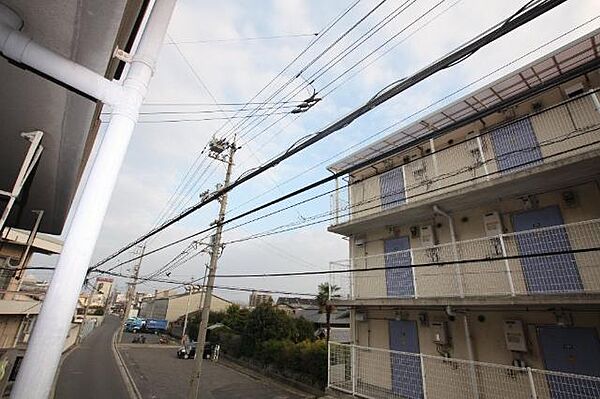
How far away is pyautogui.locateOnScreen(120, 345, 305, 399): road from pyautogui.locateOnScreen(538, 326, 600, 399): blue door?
9243 millimetres

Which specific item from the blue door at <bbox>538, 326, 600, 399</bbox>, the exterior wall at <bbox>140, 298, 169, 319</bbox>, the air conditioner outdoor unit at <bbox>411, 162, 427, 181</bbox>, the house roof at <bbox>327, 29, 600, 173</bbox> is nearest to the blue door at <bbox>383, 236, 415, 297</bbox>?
the air conditioner outdoor unit at <bbox>411, 162, 427, 181</bbox>

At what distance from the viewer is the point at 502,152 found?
8594 millimetres

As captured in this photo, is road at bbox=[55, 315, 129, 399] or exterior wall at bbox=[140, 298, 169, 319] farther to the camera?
exterior wall at bbox=[140, 298, 169, 319]

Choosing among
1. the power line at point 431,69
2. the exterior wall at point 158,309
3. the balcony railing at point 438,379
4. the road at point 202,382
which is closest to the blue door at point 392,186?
the balcony railing at point 438,379

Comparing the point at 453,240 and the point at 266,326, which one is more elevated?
the point at 453,240

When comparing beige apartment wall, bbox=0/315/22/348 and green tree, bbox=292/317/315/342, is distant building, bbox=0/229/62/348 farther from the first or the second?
green tree, bbox=292/317/315/342

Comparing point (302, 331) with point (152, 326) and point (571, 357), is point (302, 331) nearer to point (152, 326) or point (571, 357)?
point (571, 357)

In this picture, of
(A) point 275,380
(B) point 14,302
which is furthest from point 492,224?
(B) point 14,302

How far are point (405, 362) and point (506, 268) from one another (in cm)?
423

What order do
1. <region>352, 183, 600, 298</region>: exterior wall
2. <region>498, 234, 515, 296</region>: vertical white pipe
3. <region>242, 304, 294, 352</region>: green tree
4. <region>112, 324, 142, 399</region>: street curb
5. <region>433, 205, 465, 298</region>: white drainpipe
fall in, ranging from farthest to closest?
<region>242, 304, 294, 352</region>: green tree < <region>112, 324, 142, 399</region>: street curb < <region>433, 205, 465, 298</region>: white drainpipe < <region>498, 234, 515, 296</region>: vertical white pipe < <region>352, 183, 600, 298</region>: exterior wall

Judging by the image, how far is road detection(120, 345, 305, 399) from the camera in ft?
40.1

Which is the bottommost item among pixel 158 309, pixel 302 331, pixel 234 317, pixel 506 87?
pixel 302 331

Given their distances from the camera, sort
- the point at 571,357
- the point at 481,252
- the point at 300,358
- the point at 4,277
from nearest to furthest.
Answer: the point at 571,357 → the point at 481,252 → the point at 4,277 → the point at 300,358

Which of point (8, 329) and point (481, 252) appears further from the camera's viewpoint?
point (8, 329)
